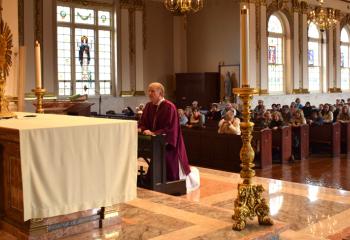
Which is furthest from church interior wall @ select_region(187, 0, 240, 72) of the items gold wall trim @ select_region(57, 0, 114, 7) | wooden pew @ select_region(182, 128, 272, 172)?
wooden pew @ select_region(182, 128, 272, 172)

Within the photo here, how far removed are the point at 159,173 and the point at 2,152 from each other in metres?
2.97

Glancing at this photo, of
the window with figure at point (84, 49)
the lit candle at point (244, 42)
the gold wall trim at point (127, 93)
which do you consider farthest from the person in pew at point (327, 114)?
the lit candle at point (244, 42)

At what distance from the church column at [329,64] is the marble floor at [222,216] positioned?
15.8 m

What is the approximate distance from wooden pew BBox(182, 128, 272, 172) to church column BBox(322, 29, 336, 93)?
1249cm

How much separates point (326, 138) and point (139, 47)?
24.3ft

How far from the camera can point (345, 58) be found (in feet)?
78.9

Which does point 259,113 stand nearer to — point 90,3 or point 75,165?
point 90,3

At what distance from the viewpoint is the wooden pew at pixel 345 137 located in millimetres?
13609

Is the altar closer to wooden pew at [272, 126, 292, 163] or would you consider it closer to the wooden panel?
the wooden panel

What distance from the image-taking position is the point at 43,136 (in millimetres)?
3596

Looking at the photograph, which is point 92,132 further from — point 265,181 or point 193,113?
point 193,113

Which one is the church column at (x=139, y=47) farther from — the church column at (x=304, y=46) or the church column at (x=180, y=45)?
the church column at (x=304, y=46)

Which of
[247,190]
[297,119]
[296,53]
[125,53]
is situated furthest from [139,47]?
[247,190]

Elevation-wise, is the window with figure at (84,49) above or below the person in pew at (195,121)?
above
